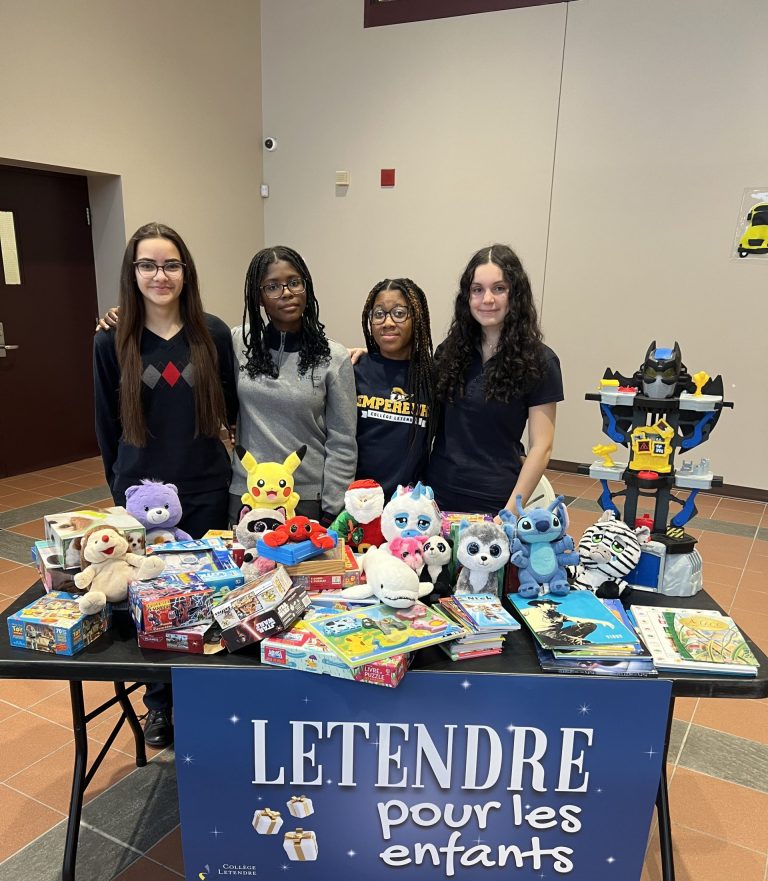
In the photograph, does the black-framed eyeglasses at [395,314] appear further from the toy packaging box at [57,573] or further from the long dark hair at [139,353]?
the toy packaging box at [57,573]

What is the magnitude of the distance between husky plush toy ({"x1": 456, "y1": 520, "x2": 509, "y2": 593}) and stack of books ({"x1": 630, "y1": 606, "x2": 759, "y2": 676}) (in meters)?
0.34

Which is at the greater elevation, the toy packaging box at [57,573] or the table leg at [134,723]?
the toy packaging box at [57,573]

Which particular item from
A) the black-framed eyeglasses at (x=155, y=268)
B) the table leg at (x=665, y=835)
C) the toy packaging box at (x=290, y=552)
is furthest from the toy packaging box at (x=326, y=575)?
the black-framed eyeglasses at (x=155, y=268)

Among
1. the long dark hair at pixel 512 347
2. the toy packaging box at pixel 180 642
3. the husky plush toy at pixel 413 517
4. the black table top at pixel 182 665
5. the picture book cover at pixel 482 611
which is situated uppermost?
the long dark hair at pixel 512 347

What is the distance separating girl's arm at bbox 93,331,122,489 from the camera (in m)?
1.90

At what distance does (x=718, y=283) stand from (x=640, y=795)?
416cm

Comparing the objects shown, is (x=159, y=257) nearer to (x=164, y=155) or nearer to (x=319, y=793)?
(x=319, y=793)

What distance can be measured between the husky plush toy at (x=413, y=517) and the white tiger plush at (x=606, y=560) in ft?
1.22

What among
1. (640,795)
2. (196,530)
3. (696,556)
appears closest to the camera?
(640,795)

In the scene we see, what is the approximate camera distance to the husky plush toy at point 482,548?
1404 millimetres

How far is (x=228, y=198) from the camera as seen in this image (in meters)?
5.80

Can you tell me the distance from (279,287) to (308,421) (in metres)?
0.40

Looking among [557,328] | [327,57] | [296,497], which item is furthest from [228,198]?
[296,497]

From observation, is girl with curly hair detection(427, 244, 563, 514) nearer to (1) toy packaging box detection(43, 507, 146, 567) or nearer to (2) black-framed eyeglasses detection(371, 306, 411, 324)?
(2) black-framed eyeglasses detection(371, 306, 411, 324)
